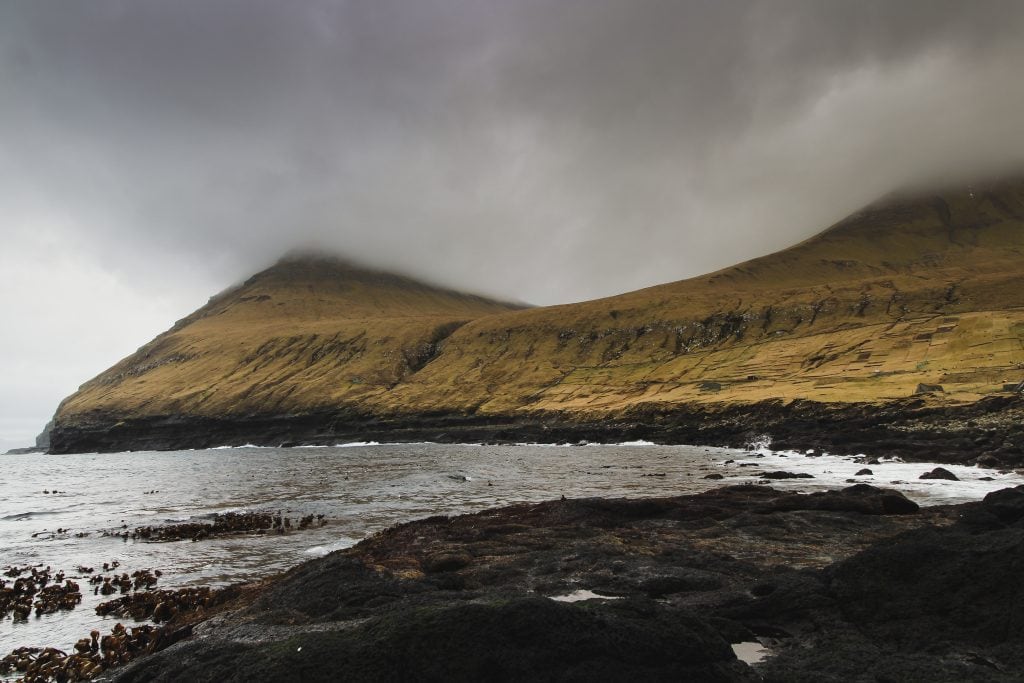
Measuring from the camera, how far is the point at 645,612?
8.17 meters

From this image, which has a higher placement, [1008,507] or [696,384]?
[696,384]

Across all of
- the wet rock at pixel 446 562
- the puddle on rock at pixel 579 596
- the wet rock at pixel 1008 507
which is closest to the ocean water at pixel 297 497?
the wet rock at pixel 446 562

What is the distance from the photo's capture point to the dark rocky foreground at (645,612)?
7137 millimetres

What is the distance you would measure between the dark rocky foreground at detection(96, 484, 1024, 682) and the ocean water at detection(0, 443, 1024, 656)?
645cm

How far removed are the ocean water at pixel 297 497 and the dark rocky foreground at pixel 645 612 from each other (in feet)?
21.2

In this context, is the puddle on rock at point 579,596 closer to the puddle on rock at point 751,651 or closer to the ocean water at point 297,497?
the puddle on rock at point 751,651

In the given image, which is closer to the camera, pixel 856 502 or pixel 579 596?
pixel 579 596

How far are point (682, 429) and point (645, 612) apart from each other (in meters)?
94.4

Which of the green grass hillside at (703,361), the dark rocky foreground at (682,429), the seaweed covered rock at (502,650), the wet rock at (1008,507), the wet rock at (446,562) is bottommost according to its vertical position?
the dark rocky foreground at (682,429)

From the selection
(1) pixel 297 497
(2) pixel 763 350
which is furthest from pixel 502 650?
(2) pixel 763 350

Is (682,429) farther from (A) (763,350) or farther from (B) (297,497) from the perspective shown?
(B) (297,497)

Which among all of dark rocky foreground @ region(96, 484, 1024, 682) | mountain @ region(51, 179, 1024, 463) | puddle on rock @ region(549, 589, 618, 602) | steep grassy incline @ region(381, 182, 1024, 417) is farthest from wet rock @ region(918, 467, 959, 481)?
steep grassy incline @ region(381, 182, 1024, 417)

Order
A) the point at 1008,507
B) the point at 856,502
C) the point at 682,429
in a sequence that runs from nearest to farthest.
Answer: the point at 1008,507 < the point at 856,502 < the point at 682,429

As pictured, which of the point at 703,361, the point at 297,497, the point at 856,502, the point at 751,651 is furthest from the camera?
the point at 703,361
